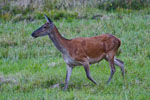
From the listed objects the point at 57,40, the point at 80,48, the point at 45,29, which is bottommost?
the point at 80,48

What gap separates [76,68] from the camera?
34.2 ft

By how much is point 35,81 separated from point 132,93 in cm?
236

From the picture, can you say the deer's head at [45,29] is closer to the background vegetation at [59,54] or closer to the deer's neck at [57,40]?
the deer's neck at [57,40]

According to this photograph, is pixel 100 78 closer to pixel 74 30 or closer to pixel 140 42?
pixel 140 42

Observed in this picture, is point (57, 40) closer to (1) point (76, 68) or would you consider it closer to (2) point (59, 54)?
(1) point (76, 68)

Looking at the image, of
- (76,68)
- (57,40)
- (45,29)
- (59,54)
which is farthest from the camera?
(59,54)

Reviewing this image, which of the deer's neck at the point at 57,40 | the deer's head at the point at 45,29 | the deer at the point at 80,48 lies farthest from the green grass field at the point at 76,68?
the deer's head at the point at 45,29

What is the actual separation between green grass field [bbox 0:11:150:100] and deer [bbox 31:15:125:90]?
0.41 metres

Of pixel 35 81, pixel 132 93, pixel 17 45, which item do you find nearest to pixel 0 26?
pixel 17 45

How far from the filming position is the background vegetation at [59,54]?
26.5 ft

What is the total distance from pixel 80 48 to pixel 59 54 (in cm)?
271

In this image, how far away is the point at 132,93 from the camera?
7609mm

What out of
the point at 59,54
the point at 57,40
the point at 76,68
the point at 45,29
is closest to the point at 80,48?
the point at 57,40

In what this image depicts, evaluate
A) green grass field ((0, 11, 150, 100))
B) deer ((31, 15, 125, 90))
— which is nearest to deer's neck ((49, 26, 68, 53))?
deer ((31, 15, 125, 90))
